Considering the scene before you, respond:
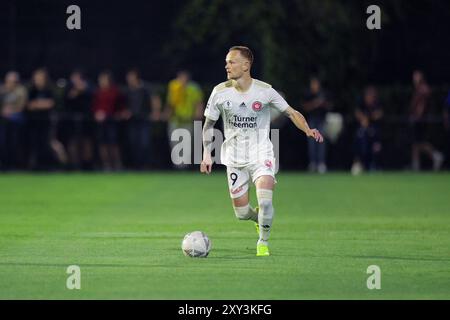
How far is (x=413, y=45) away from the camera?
1288 inches

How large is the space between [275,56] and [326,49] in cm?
145

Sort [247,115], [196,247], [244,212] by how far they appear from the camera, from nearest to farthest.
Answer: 1. [196,247]
2. [247,115]
3. [244,212]

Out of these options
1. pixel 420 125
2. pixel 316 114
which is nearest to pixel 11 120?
pixel 316 114

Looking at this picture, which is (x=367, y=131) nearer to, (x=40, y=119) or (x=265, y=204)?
(x=40, y=119)

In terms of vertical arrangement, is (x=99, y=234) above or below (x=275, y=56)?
below

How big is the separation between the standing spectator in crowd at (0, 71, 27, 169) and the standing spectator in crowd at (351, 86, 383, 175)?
790 cm

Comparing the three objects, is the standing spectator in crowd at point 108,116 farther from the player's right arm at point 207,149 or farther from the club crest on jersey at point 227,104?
the club crest on jersey at point 227,104

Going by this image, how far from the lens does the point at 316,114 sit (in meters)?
30.6

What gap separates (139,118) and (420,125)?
6.87 m

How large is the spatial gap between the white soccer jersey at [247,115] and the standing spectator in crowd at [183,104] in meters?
15.9

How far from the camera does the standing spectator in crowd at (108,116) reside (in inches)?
1193

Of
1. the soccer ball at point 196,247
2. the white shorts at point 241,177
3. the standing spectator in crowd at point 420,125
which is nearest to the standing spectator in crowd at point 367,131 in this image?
the standing spectator in crowd at point 420,125
